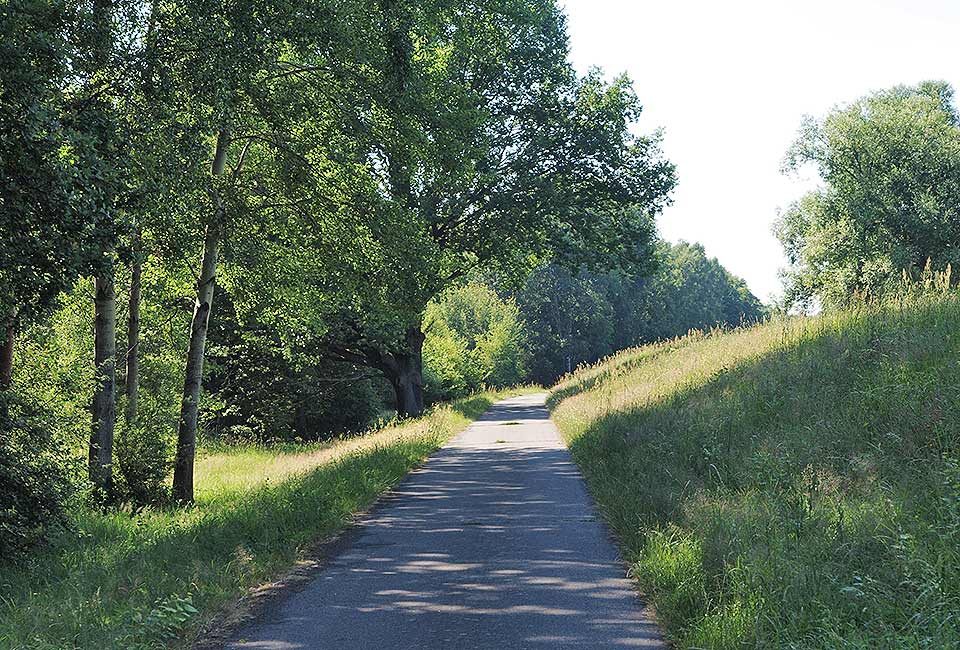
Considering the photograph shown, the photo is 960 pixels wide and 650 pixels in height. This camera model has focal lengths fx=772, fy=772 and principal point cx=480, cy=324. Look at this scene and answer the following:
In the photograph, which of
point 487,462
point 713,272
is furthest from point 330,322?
point 713,272

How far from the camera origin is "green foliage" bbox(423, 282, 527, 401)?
48812 millimetres

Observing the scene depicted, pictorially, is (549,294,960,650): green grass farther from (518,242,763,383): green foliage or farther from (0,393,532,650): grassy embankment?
(518,242,763,383): green foliage

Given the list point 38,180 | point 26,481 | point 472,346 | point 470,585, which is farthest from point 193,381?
point 472,346

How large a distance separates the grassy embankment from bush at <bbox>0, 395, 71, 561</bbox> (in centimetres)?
31

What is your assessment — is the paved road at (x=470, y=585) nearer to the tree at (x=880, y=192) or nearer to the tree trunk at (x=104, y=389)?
the tree trunk at (x=104, y=389)

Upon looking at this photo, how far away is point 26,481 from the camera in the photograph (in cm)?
848

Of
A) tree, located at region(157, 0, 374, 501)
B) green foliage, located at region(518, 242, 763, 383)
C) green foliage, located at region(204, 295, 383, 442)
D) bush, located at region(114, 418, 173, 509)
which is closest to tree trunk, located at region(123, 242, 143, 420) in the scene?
bush, located at region(114, 418, 173, 509)

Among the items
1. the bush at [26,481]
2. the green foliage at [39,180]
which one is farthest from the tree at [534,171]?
the green foliage at [39,180]

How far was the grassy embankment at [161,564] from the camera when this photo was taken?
5.60 metres

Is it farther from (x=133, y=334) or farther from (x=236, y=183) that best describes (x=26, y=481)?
(x=133, y=334)

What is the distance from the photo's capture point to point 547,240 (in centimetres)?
2758

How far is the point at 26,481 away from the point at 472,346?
7058 cm

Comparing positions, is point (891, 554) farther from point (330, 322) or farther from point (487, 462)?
point (330, 322)

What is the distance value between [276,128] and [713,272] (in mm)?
144953
